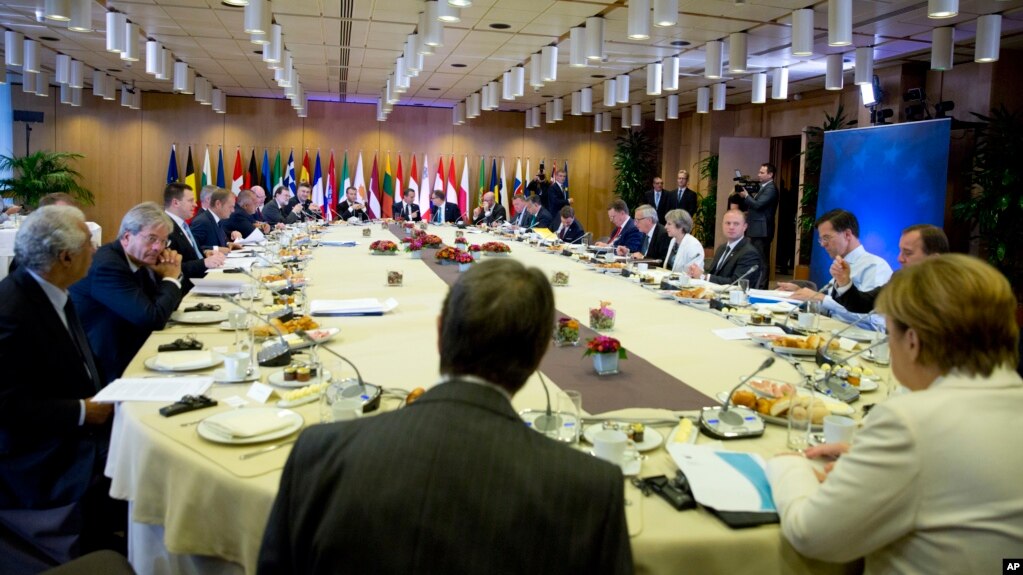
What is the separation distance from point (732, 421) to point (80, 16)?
6143mm

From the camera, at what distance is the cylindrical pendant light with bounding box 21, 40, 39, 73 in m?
9.03

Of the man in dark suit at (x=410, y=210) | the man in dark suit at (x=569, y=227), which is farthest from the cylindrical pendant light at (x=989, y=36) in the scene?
the man in dark suit at (x=410, y=210)

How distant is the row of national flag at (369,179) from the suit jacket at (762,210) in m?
5.61

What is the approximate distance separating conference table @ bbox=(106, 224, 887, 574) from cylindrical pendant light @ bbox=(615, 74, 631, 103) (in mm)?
6463

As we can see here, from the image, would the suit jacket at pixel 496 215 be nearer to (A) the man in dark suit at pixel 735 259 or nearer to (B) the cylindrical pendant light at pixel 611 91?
(B) the cylindrical pendant light at pixel 611 91

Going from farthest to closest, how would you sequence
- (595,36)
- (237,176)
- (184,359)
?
(237,176) → (595,36) → (184,359)

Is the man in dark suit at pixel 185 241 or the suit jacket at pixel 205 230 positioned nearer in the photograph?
the man in dark suit at pixel 185 241

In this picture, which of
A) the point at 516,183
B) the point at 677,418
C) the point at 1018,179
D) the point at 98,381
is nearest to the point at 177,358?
the point at 98,381

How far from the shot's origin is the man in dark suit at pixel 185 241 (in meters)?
5.06

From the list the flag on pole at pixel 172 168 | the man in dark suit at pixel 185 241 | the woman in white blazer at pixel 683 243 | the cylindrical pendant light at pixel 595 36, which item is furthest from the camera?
the flag on pole at pixel 172 168

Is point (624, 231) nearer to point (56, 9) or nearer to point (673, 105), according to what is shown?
point (673, 105)

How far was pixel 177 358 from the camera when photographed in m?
2.67

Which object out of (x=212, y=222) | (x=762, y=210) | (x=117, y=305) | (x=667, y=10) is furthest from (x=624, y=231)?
(x=117, y=305)

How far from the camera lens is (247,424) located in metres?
1.95
